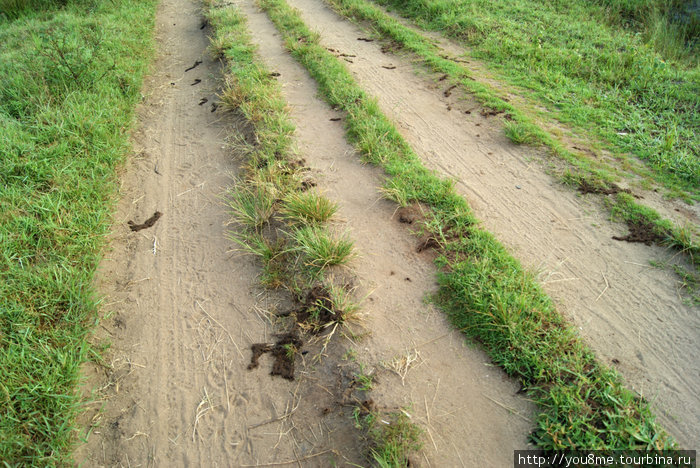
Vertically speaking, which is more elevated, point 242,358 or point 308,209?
point 308,209

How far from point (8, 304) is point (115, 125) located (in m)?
2.79

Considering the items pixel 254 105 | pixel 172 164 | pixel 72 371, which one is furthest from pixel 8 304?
pixel 254 105

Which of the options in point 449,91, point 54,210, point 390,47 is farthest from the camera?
point 390,47

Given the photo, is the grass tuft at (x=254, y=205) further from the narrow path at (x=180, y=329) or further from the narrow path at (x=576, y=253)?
the narrow path at (x=576, y=253)

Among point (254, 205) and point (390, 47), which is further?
point (390, 47)

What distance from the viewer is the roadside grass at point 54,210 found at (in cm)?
260

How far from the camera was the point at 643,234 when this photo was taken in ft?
11.6

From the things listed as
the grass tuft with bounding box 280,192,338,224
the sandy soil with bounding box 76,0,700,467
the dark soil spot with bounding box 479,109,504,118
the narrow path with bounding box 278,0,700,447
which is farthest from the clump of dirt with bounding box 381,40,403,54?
the grass tuft with bounding box 280,192,338,224

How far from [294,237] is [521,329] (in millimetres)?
1852

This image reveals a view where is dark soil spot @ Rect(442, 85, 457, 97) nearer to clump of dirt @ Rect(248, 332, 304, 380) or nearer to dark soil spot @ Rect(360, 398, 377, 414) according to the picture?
clump of dirt @ Rect(248, 332, 304, 380)

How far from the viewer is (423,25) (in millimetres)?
7730

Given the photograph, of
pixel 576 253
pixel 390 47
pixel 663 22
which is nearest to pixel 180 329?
pixel 576 253

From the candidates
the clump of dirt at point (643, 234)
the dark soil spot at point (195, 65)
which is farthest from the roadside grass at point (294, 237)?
the clump of dirt at point (643, 234)

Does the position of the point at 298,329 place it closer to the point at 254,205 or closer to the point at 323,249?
the point at 323,249
